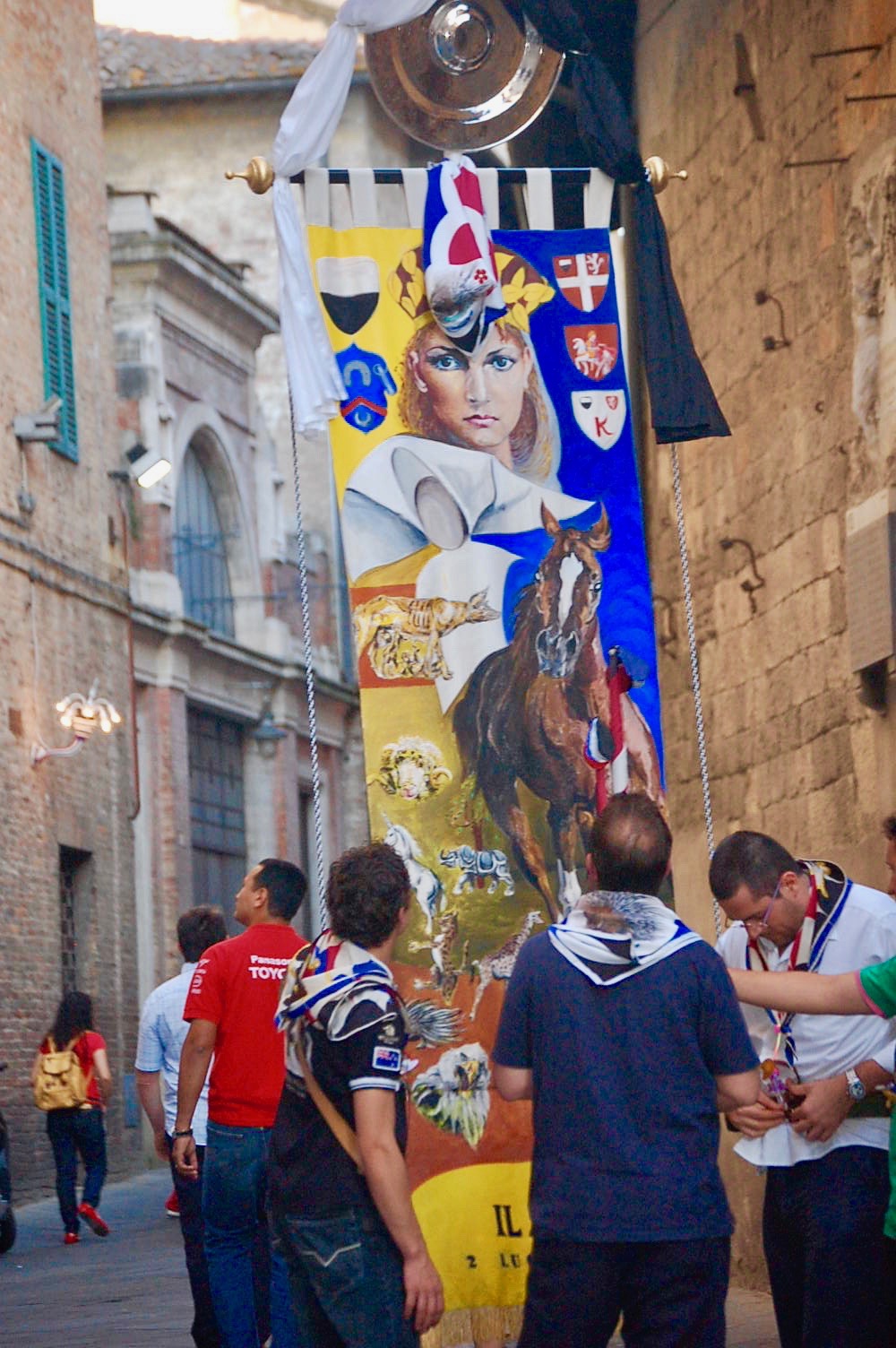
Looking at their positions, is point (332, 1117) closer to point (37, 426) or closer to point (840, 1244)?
point (840, 1244)

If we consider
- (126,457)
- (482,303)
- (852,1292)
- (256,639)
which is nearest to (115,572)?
(126,457)

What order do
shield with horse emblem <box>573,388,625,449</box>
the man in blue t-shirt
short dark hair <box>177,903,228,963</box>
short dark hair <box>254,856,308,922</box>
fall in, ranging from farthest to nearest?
short dark hair <box>177,903,228,963</box>
shield with horse emblem <box>573,388,625,449</box>
short dark hair <box>254,856,308,922</box>
the man in blue t-shirt

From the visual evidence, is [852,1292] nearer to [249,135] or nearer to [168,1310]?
[168,1310]

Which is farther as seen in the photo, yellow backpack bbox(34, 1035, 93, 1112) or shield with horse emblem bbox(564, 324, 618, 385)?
yellow backpack bbox(34, 1035, 93, 1112)

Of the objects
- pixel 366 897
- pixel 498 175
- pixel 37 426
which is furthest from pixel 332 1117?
pixel 37 426

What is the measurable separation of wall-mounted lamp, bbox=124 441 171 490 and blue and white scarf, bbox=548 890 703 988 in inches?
706

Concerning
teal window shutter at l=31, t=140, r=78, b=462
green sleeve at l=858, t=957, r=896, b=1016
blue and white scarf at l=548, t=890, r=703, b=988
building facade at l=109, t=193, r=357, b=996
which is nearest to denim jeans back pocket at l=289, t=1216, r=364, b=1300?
blue and white scarf at l=548, t=890, r=703, b=988

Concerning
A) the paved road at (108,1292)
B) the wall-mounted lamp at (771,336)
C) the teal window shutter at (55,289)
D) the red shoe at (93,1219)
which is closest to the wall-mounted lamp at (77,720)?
the teal window shutter at (55,289)

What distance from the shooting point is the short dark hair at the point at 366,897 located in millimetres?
4945

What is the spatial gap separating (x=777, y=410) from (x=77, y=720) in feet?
36.6

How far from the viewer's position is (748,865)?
5461 mm

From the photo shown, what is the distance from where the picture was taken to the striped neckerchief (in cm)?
560

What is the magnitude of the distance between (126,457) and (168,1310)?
1297cm

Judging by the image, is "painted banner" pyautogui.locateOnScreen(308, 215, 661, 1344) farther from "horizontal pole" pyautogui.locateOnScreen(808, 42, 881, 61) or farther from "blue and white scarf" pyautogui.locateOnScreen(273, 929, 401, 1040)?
"blue and white scarf" pyautogui.locateOnScreen(273, 929, 401, 1040)
